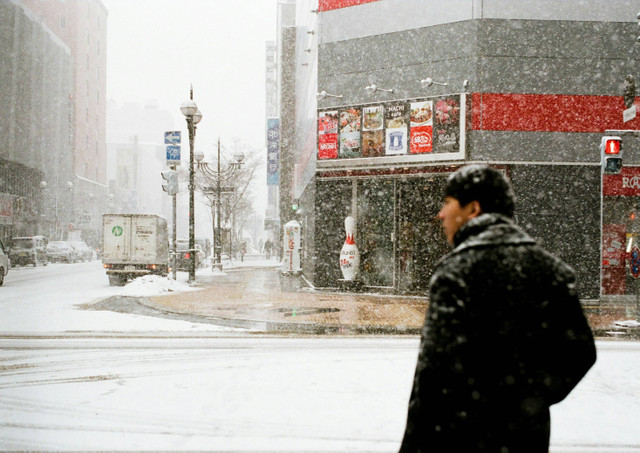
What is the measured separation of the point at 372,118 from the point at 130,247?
11.3 metres

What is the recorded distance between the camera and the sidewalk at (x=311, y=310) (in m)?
11.4

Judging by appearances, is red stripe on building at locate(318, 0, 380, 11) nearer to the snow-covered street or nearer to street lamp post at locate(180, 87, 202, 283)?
street lamp post at locate(180, 87, 202, 283)

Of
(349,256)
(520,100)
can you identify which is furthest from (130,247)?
(520,100)

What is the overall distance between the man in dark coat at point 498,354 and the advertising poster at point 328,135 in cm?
1596

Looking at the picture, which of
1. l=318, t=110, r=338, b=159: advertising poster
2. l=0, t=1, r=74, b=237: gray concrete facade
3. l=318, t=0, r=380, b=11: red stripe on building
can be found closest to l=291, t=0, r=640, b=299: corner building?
l=318, t=110, r=338, b=159: advertising poster

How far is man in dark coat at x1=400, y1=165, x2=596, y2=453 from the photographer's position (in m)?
2.18

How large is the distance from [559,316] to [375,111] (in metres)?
15.7

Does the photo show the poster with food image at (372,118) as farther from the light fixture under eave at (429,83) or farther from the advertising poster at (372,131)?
the light fixture under eave at (429,83)

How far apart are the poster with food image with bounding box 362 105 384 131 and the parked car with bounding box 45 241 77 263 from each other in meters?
33.8

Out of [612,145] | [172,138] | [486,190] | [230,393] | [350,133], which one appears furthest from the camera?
[172,138]

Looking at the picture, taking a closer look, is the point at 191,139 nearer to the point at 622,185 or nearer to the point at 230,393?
the point at 622,185

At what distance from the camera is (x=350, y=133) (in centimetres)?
1786

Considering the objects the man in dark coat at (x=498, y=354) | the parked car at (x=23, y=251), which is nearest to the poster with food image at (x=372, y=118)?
the man in dark coat at (x=498, y=354)

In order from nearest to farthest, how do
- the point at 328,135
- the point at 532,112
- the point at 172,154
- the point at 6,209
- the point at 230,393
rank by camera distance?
the point at 230,393 < the point at 532,112 < the point at 328,135 < the point at 172,154 < the point at 6,209
